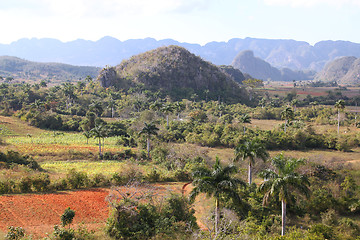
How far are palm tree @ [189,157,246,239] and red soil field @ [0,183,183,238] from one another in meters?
6.42

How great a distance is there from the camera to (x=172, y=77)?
12988 cm

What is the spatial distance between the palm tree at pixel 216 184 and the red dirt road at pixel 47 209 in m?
9.43

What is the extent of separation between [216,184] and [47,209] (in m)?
16.2

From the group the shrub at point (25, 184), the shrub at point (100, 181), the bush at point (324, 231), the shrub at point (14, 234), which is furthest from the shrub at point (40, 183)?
the bush at point (324, 231)

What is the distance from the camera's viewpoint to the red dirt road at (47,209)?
882 inches

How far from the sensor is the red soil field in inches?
877

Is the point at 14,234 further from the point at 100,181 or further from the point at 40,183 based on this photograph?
the point at 100,181

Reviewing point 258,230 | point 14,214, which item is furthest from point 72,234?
point 258,230

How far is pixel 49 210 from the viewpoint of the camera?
2492cm

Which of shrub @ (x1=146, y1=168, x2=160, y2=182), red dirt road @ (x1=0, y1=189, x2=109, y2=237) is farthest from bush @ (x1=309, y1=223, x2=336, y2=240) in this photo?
shrub @ (x1=146, y1=168, x2=160, y2=182)

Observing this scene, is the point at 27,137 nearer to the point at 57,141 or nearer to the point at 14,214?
the point at 57,141

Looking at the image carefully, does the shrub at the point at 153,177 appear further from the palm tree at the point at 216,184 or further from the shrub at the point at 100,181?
the palm tree at the point at 216,184

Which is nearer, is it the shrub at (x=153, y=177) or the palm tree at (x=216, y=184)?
the palm tree at (x=216, y=184)

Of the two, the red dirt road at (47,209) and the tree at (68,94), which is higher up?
the tree at (68,94)
